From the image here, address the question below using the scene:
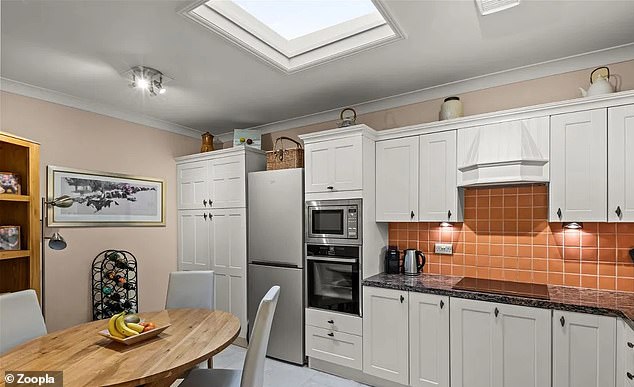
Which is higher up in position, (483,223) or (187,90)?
(187,90)

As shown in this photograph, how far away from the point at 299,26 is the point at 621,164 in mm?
2276

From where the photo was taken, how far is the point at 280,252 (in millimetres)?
3404

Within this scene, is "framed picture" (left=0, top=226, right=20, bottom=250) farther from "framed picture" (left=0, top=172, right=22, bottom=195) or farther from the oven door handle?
the oven door handle

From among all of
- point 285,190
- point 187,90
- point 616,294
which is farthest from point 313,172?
point 616,294

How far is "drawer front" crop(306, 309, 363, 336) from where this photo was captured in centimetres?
292

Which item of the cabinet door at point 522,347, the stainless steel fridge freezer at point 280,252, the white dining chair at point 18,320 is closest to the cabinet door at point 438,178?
the cabinet door at point 522,347

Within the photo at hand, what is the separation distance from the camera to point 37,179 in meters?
2.70

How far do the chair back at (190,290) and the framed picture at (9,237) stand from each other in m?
1.12

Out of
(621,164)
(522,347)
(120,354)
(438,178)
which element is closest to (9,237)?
(120,354)

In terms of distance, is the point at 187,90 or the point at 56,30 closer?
the point at 56,30

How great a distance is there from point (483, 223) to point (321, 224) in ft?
4.52

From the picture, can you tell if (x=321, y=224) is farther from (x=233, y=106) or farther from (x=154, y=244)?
(x=154, y=244)

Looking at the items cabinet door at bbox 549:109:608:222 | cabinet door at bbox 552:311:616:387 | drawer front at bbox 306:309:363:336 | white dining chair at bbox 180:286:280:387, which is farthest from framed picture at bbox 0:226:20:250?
cabinet door at bbox 549:109:608:222

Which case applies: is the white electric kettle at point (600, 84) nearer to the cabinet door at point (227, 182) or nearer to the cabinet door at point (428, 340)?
the cabinet door at point (428, 340)
